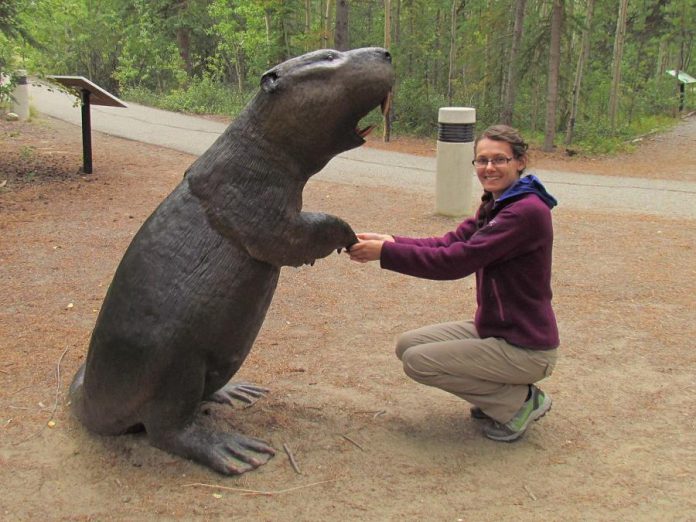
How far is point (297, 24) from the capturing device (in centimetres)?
2177

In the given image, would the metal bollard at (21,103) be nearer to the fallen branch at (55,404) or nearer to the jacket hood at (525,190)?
the fallen branch at (55,404)

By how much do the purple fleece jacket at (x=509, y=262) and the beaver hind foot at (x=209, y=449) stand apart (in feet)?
3.51

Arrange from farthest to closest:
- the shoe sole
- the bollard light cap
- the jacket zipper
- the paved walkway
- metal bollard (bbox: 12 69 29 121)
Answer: metal bollard (bbox: 12 69 29 121) → the paved walkway → the bollard light cap → the shoe sole → the jacket zipper

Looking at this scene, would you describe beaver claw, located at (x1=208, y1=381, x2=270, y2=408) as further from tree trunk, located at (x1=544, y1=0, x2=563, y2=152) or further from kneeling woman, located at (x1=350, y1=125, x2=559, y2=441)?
tree trunk, located at (x1=544, y1=0, x2=563, y2=152)

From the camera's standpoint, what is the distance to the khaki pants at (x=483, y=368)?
10.7 feet

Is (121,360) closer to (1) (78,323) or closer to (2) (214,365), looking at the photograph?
(2) (214,365)

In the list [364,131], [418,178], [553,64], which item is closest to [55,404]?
[364,131]

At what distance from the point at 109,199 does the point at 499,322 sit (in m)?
6.80

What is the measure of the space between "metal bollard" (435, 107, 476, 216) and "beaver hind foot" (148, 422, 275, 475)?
18.8ft

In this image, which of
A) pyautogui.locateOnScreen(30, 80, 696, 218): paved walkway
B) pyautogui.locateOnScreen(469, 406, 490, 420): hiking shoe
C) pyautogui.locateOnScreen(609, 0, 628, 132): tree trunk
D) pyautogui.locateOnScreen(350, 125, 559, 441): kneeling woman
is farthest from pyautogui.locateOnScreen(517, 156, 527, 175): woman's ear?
pyautogui.locateOnScreen(609, 0, 628, 132): tree trunk

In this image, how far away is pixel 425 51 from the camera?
1920cm

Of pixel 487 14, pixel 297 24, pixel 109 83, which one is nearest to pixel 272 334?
pixel 487 14

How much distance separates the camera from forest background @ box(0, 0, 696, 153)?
14836 mm

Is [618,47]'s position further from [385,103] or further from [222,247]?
[222,247]
